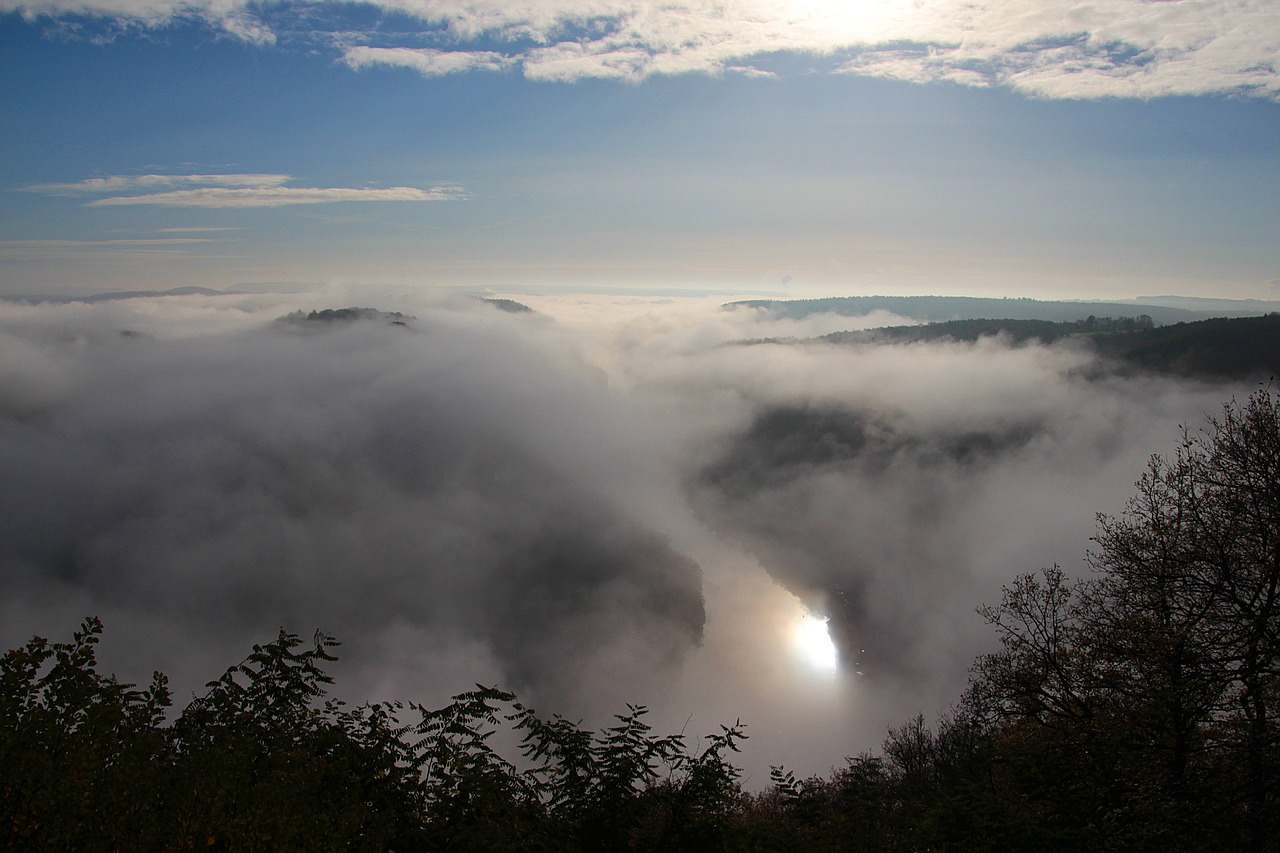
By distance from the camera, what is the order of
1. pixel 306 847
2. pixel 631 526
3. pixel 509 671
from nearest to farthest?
pixel 306 847
pixel 509 671
pixel 631 526

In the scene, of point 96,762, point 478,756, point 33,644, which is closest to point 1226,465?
point 478,756

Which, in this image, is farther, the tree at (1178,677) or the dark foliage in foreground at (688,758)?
the tree at (1178,677)

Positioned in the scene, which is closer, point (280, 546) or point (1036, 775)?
point (1036, 775)

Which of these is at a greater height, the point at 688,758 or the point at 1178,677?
the point at 1178,677

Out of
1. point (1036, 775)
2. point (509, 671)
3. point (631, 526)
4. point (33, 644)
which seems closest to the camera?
point (33, 644)

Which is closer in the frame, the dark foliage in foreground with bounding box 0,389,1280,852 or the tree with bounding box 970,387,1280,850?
the dark foliage in foreground with bounding box 0,389,1280,852

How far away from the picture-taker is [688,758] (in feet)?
45.3

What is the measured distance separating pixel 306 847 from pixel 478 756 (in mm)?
4458

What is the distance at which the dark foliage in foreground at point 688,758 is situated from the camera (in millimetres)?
8508

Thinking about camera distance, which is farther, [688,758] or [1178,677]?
[1178,677]

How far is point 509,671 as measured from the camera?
13188cm

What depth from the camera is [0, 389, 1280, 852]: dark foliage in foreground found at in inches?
335

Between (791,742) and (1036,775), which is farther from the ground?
(1036,775)

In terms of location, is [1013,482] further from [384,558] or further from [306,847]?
[306,847]
